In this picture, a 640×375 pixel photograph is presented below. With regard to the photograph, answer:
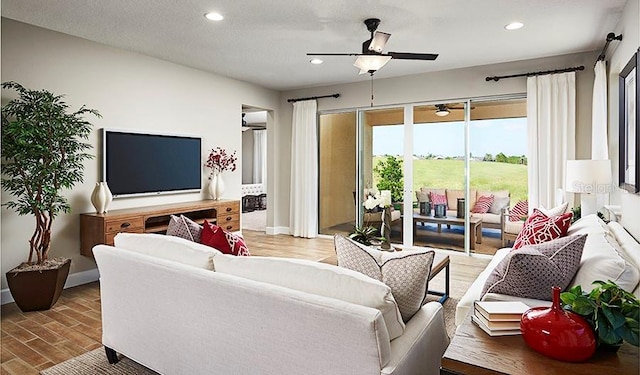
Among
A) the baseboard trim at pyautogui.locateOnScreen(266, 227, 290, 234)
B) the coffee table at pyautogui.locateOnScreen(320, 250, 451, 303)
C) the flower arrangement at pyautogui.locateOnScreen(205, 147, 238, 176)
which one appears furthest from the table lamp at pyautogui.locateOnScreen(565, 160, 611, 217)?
the baseboard trim at pyautogui.locateOnScreen(266, 227, 290, 234)

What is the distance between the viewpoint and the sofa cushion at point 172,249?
6.26 feet

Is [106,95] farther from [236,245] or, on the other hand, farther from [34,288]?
[236,245]

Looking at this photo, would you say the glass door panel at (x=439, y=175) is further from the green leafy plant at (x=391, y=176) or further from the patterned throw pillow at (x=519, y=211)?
the patterned throw pillow at (x=519, y=211)

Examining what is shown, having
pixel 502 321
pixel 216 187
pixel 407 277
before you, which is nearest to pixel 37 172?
pixel 216 187

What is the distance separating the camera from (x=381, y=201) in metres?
3.32

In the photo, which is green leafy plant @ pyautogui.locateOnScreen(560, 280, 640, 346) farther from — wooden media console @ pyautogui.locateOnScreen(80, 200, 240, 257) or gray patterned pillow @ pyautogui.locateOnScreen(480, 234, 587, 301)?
wooden media console @ pyautogui.locateOnScreen(80, 200, 240, 257)

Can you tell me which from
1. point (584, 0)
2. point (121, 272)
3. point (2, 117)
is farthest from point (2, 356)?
point (584, 0)

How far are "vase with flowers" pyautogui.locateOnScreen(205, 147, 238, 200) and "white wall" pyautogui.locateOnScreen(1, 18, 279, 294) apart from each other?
11 cm

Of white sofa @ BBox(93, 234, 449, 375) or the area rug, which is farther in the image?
the area rug

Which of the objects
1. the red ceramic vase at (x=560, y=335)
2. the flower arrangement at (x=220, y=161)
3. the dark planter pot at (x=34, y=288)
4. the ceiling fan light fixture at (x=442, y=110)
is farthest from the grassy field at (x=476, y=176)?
the dark planter pot at (x=34, y=288)

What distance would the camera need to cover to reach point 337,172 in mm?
6617

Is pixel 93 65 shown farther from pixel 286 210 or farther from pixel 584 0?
pixel 584 0

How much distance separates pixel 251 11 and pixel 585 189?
10.5 feet

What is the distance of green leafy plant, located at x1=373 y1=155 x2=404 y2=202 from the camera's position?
234 inches
